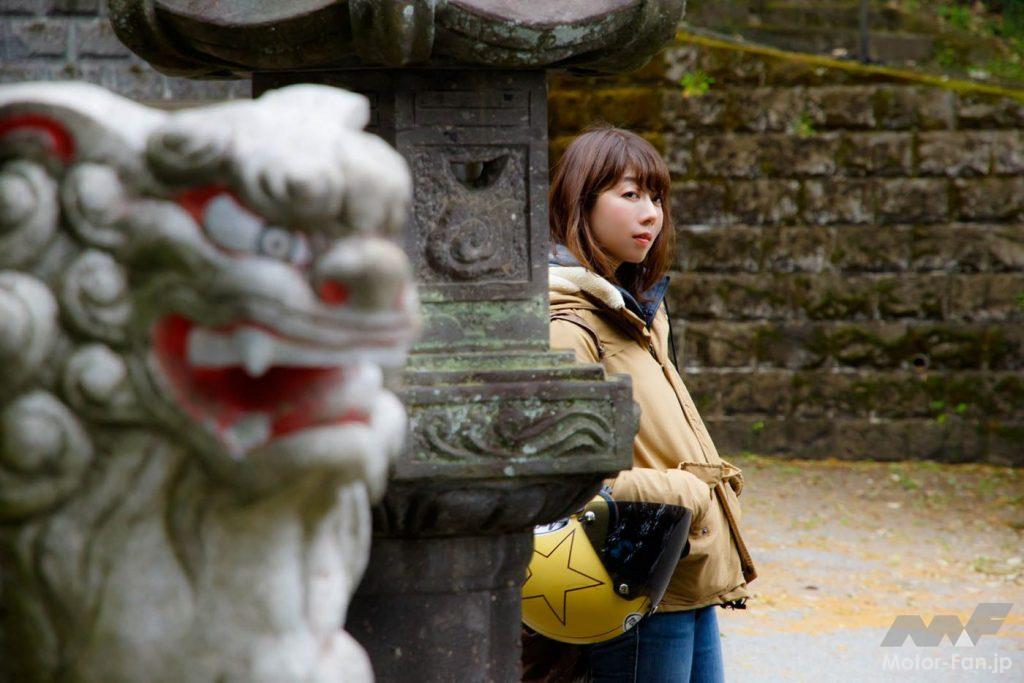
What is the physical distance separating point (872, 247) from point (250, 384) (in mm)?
7397

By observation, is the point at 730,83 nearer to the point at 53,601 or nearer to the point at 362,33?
the point at 362,33

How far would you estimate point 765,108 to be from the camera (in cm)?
855

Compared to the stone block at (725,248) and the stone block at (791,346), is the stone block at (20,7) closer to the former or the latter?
the stone block at (725,248)

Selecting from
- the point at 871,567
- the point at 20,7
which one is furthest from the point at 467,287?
the point at 20,7

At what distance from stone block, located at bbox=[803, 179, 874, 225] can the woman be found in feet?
17.8

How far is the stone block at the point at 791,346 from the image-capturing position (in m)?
8.52

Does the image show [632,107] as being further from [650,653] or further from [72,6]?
[650,653]

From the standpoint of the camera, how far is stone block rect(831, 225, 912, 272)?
850 centimetres

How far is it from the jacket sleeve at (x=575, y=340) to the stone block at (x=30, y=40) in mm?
5268

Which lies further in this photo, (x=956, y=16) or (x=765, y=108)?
(x=956, y=16)

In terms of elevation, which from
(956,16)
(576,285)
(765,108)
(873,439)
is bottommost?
(873,439)

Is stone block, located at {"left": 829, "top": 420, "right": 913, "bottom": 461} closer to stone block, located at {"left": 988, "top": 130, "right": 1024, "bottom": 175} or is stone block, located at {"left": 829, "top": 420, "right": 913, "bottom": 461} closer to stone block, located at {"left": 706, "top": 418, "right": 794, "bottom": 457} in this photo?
stone block, located at {"left": 706, "top": 418, "right": 794, "bottom": 457}

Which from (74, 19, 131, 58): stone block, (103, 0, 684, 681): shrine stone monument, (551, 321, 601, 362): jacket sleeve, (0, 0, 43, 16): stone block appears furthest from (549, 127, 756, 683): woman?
(0, 0, 43, 16): stone block

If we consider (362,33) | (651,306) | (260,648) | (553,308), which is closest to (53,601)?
(260,648)
